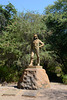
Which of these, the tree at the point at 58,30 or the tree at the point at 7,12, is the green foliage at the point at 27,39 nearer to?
the tree at the point at 58,30

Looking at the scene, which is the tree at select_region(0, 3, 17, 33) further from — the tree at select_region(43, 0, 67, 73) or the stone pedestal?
the stone pedestal

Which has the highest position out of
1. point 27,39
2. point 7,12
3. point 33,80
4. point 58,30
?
point 7,12

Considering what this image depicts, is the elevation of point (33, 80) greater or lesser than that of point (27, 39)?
lesser

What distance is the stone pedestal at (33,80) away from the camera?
23.1 feet

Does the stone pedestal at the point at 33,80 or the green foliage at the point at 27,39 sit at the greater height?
the green foliage at the point at 27,39

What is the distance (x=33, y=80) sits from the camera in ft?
23.5

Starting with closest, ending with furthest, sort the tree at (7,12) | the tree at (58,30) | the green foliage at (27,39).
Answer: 1. the green foliage at (27,39)
2. the tree at (58,30)
3. the tree at (7,12)

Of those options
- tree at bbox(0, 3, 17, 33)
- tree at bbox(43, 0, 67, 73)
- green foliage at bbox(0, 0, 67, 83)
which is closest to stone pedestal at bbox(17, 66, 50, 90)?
green foliage at bbox(0, 0, 67, 83)

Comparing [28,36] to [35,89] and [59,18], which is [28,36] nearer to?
[59,18]

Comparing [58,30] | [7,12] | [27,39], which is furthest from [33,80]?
[7,12]

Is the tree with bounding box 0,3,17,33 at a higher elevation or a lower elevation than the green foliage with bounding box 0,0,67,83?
higher

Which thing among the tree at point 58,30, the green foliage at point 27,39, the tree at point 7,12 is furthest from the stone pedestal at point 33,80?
the tree at point 7,12

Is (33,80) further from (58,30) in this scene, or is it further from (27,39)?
(58,30)

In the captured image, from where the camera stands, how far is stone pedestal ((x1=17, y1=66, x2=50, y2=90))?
7.05 m
